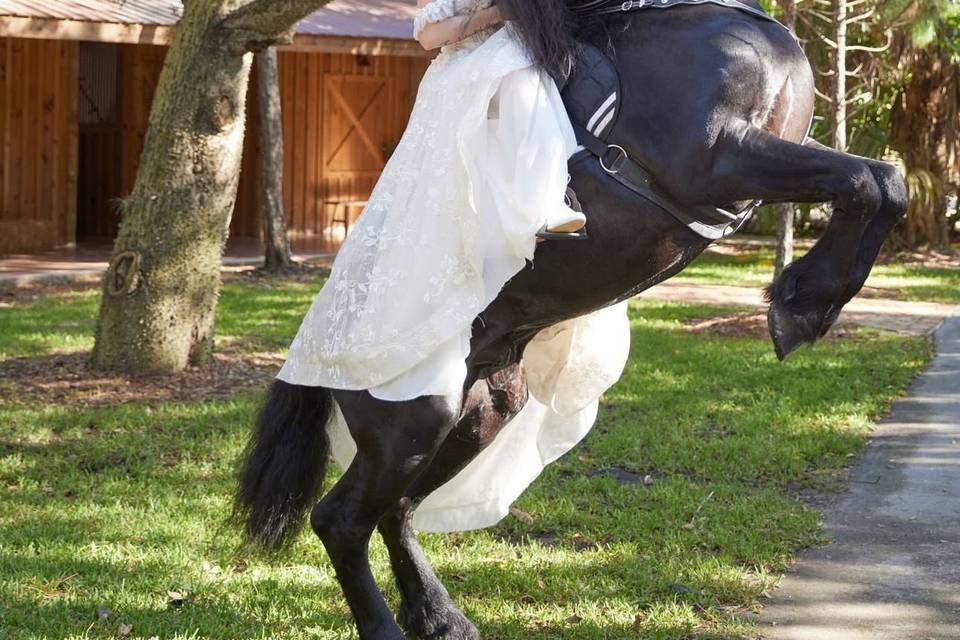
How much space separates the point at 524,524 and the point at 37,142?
35.8 ft

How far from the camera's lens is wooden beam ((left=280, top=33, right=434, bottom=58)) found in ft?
45.4

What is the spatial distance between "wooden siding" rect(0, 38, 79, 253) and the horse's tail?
1128 centimetres

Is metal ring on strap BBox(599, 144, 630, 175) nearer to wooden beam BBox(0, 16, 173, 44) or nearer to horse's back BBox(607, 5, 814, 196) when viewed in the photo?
horse's back BBox(607, 5, 814, 196)

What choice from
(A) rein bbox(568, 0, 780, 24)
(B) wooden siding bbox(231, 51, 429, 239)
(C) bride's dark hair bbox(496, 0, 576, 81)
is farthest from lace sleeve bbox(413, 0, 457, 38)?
(B) wooden siding bbox(231, 51, 429, 239)

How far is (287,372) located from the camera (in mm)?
3396

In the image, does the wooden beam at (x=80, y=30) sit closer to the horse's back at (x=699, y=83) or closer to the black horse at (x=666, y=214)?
the black horse at (x=666, y=214)

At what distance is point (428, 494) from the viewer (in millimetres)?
3754

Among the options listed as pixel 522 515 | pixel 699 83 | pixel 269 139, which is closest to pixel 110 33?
pixel 269 139

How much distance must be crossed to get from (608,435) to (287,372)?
11.6 ft

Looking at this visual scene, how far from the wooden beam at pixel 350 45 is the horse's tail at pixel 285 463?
33.8ft

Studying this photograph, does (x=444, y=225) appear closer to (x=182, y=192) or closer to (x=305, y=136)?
(x=182, y=192)

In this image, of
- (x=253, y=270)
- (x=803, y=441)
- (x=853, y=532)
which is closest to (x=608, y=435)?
(x=803, y=441)

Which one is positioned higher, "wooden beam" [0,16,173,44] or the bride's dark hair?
"wooden beam" [0,16,173,44]

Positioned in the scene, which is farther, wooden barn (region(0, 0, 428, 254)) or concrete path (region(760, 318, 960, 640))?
wooden barn (region(0, 0, 428, 254))
